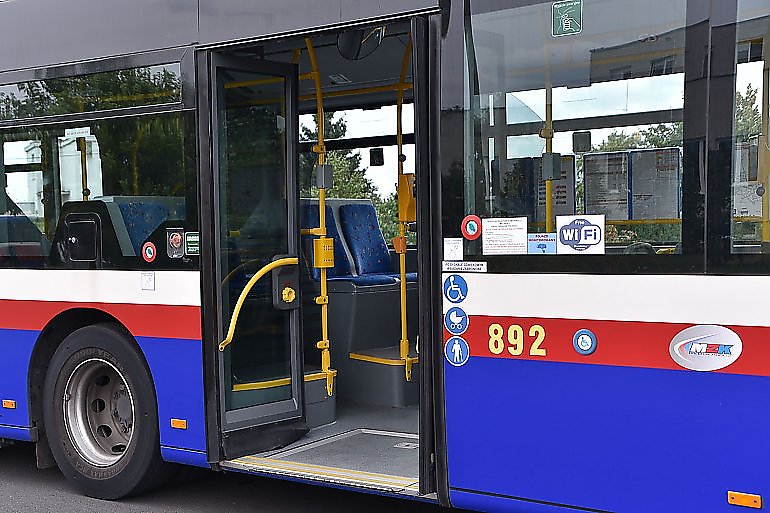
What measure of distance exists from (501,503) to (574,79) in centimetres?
191

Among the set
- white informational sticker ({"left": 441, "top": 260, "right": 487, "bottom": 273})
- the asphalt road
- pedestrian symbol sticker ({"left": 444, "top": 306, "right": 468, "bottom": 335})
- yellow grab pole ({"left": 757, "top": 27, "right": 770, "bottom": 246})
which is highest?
yellow grab pole ({"left": 757, "top": 27, "right": 770, "bottom": 246})

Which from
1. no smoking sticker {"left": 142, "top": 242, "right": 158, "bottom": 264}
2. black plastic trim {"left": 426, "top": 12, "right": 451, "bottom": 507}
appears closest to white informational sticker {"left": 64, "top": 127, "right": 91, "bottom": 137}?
no smoking sticker {"left": 142, "top": 242, "right": 158, "bottom": 264}

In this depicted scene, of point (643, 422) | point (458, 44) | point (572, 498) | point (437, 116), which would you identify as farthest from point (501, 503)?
point (458, 44)

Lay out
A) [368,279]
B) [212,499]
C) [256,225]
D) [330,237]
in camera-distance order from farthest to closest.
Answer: [330,237] < [368,279] < [212,499] < [256,225]

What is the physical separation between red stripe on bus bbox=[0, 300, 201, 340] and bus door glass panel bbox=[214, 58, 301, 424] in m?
0.20

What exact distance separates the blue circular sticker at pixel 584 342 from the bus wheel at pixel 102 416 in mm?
2622

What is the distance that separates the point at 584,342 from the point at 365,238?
3.93 metres

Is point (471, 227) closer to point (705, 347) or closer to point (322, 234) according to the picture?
point (705, 347)

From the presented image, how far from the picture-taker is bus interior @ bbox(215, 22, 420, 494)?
559 cm

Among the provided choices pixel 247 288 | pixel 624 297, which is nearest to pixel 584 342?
pixel 624 297

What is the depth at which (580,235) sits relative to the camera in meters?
4.34

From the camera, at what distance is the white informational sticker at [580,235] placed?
4293 mm

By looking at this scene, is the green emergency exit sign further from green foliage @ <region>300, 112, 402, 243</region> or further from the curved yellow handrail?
green foliage @ <region>300, 112, 402, 243</region>

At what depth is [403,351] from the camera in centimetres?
679
